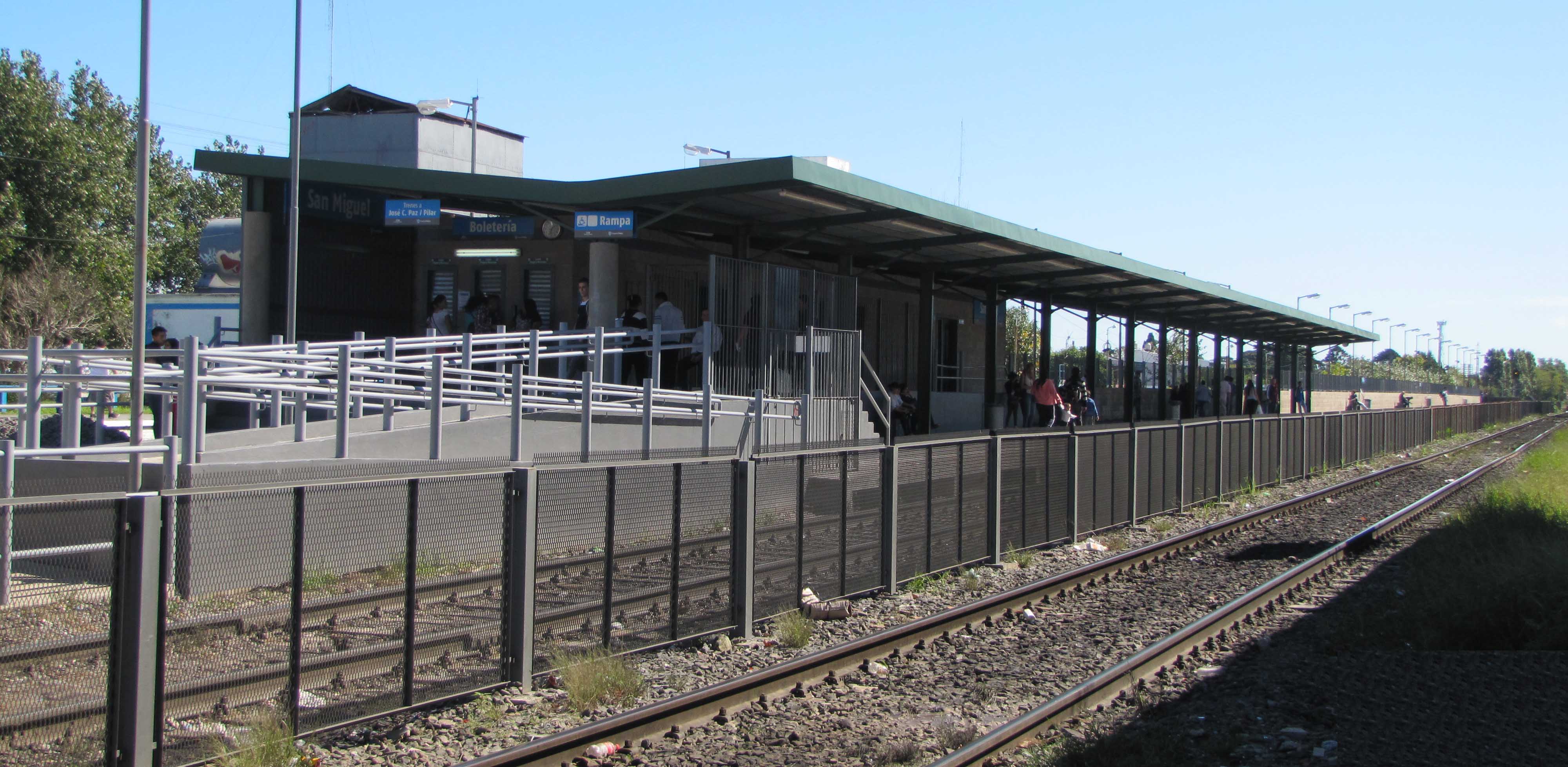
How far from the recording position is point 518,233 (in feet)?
66.8

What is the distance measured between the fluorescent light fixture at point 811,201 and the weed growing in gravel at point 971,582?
245 inches

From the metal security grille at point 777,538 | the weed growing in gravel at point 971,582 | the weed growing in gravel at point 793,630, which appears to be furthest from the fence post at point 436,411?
the weed growing in gravel at point 971,582

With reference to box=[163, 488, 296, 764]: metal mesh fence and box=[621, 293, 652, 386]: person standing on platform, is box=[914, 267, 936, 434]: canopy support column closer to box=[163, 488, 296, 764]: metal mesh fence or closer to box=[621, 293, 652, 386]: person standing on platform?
box=[621, 293, 652, 386]: person standing on platform

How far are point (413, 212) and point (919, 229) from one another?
8.30 metres

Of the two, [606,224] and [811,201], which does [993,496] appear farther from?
[606,224]

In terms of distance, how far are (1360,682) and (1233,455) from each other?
14439 mm

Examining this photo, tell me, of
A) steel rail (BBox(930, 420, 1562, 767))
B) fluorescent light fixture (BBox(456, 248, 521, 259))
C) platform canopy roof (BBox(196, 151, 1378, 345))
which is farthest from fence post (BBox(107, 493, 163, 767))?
fluorescent light fixture (BBox(456, 248, 521, 259))

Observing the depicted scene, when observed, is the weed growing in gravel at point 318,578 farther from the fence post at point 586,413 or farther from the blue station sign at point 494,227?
the blue station sign at point 494,227

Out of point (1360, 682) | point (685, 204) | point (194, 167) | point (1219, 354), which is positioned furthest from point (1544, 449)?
point (194, 167)

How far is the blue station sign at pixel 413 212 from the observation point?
1927 cm

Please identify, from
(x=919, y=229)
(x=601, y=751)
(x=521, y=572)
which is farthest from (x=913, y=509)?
(x=919, y=229)

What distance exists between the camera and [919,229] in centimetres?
2064

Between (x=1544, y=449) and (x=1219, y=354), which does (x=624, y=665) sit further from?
(x=1219, y=354)

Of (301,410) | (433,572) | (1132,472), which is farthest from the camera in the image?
(1132,472)
